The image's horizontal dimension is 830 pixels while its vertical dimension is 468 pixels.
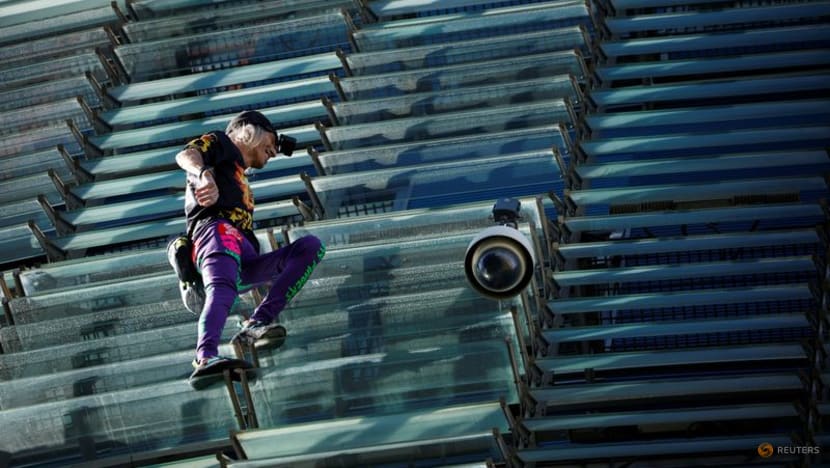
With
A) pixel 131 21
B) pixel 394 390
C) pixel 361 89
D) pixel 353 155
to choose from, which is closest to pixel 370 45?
pixel 361 89

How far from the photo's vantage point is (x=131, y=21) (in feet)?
32.9

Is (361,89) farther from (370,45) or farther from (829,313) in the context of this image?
(829,313)

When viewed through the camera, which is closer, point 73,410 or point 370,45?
point 73,410

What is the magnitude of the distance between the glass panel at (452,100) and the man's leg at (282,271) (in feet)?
6.33

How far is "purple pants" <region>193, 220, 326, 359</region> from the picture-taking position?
6.52 meters

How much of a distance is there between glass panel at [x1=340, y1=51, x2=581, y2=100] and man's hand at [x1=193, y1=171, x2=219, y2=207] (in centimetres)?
240

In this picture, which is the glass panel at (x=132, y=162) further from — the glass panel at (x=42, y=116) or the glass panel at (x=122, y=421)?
the glass panel at (x=122, y=421)

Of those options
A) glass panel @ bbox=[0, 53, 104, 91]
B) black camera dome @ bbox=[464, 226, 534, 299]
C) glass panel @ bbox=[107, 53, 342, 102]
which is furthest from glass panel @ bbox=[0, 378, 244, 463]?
glass panel @ bbox=[0, 53, 104, 91]

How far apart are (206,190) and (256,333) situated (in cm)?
65

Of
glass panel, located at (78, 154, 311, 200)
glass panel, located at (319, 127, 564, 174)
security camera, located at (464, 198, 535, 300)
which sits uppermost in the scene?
glass panel, located at (78, 154, 311, 200)

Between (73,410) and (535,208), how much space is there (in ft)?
7.58

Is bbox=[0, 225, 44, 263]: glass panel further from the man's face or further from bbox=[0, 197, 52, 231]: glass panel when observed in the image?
the man's face

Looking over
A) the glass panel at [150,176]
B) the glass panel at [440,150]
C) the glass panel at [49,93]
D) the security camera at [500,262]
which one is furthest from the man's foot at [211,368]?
the glass panel at [49,93]

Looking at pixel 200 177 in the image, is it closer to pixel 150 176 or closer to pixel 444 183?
pixel 444 183
